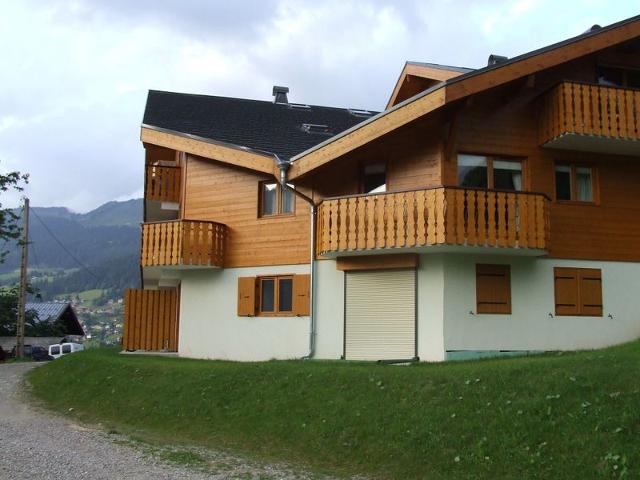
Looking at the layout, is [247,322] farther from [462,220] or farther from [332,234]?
[462,220]

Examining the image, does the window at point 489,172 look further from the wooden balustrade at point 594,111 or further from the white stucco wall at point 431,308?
the white stucco wall at point 431,308

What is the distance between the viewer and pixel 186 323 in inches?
831

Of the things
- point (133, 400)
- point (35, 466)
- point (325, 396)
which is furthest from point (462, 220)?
point (35, 466)

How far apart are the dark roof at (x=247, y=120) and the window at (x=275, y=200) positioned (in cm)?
100

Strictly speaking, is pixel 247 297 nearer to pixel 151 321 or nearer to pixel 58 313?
pixel 151 321

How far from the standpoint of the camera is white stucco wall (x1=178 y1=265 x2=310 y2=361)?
1934 cm

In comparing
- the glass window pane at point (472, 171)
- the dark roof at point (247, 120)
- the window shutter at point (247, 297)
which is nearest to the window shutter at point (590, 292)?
the glass window pane at point (472, 171)

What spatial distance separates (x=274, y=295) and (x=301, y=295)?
917mm

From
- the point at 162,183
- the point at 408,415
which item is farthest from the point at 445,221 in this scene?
the point at 162,183

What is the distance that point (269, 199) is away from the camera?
67.4 ft

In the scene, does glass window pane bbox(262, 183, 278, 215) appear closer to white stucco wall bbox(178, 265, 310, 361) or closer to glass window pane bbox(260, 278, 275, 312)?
white stucco wall bbox(178, 265, 310, 361)

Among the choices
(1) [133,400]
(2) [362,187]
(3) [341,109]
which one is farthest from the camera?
(3) [341,109]

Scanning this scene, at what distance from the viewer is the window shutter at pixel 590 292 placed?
17906 millimetres

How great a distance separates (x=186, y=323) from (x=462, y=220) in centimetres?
903
